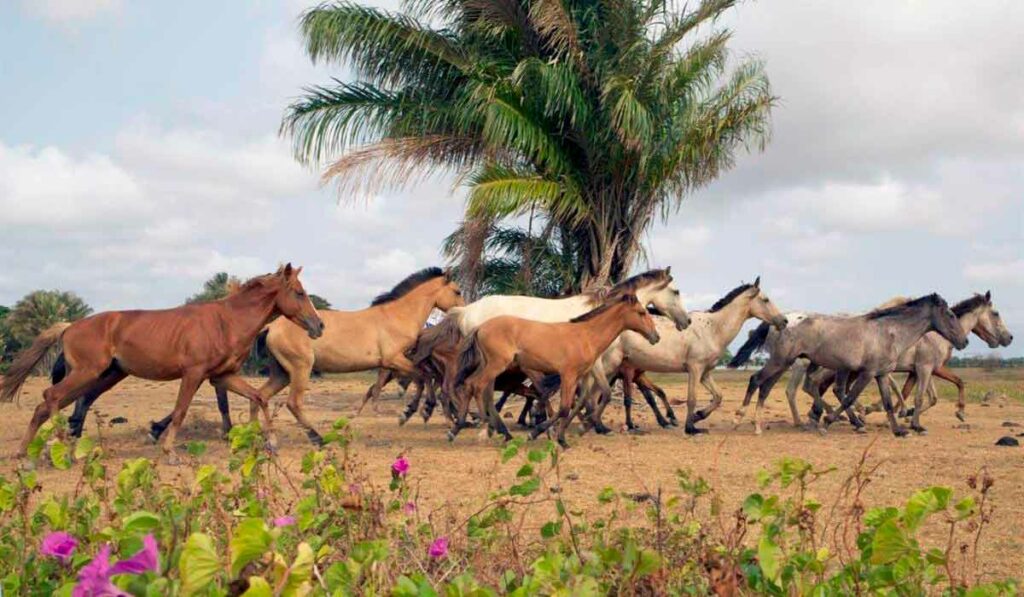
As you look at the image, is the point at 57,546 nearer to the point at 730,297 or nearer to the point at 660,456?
the point at 660,456

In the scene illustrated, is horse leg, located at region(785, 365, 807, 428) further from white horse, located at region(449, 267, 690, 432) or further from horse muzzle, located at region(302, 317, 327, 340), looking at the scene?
horse muzzle, located at region(302, 317, 327, 340)

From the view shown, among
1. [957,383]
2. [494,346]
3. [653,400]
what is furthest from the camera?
[957,383]

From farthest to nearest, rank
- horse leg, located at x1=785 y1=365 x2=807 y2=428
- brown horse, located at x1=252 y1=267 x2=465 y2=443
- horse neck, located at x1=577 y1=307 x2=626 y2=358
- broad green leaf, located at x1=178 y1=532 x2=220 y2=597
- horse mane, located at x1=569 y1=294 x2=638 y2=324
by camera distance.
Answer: horse leg, located at x1=785 y1=365 x2=807 y2=428 < brown horse, located at x1=252 y1=267 x2=465 y2=443 < horse mane, located at x1=569 y1=294 x2=638 y2=324 < horse neck, located at x1=577 y1=307 x2=626 y2=358 < broad green leaf, located at x1=178 y1=532 x2=220 y2=597

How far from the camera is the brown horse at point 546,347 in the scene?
34.2 ft

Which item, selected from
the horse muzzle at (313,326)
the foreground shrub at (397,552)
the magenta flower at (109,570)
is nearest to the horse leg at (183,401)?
the horse muzzle at (313,326)

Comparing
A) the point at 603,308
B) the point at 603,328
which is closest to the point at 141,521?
the point at 603,328

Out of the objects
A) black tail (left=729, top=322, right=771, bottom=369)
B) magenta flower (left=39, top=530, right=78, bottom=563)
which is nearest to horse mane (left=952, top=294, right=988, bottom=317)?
black tail (left=729, top=322, right=771, bottom=369)

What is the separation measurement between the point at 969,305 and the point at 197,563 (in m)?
15.6

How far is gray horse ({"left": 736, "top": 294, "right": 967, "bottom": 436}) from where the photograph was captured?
512 inches

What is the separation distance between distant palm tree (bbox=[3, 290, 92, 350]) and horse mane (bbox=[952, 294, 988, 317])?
26.2m

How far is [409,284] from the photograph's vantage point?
13.0 meters

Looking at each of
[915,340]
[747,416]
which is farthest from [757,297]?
[747,416]

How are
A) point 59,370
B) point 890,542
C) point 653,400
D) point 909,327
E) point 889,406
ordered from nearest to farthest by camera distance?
point 890,542, point 59,370, point 889,406, point 909,327, point 653,400

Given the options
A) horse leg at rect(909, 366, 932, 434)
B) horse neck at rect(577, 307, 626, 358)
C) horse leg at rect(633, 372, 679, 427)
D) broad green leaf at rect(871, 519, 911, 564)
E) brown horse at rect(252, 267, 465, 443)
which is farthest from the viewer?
horse leg at rect(633, 372, 679, 427)
